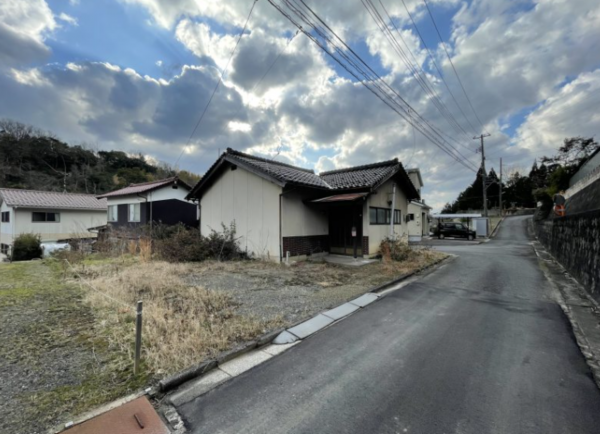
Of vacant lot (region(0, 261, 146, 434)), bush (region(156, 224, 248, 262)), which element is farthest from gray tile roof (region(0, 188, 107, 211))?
vacant lot (region(0, 261, 146, 434))

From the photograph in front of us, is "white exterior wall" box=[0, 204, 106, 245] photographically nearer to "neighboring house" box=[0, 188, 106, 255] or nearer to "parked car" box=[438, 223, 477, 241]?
"neighboring house" box=[0, 188, 106, 255]

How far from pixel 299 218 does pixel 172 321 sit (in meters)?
7.09

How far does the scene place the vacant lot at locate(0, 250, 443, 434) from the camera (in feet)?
8.34

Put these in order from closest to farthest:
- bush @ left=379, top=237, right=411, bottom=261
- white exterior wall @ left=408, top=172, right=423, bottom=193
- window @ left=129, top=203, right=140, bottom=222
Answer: bush @ left=379, top=237, right=411, bottom=261 < window @ left=129, top=203, right=140, bottom=222 < white exterior wall @ left=408, top=172, right=423, bottom=193

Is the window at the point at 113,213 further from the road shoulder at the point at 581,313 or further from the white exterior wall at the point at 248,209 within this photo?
the road shoulder at the point at 581,313

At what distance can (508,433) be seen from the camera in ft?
6.82

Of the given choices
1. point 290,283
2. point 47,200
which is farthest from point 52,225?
point 290,283

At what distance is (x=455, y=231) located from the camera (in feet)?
79.2

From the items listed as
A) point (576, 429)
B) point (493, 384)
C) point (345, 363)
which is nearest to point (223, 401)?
point (345, 363)

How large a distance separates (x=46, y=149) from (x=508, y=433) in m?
47.9

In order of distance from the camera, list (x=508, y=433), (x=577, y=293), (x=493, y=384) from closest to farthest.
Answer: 1. (x=508, y=433)
2. (x=493, y=384)
3. (x=577, y=293)

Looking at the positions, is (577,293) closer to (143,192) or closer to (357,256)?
(357,256)

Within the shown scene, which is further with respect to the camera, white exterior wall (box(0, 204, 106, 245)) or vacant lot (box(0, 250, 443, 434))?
white exterior wall (box(0, 204, 106, 245))

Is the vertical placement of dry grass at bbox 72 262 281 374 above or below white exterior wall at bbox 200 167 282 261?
below
